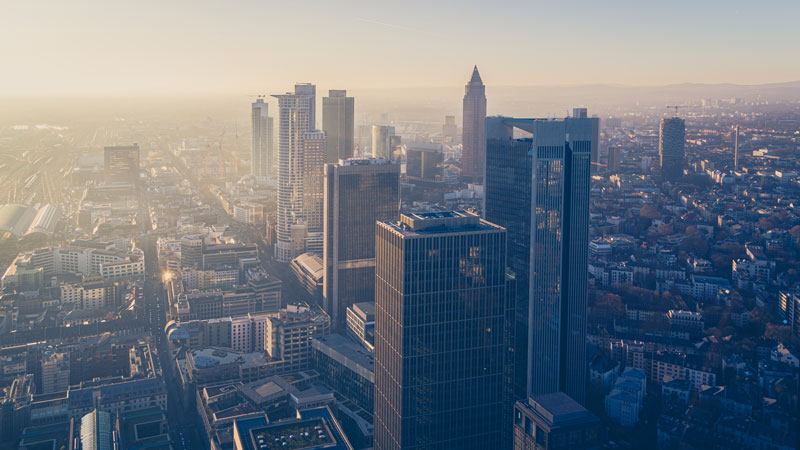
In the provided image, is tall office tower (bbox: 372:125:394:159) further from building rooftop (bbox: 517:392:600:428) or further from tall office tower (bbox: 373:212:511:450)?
building rooftop (bbox: 517:392:600:428)

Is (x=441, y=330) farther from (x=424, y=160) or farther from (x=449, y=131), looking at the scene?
(x=449, y=131)

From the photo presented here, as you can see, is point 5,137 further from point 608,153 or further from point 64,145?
point 608,153

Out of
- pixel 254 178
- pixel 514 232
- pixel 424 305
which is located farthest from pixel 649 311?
pixel 254 178

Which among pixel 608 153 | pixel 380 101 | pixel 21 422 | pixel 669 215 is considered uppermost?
pixel 380 101

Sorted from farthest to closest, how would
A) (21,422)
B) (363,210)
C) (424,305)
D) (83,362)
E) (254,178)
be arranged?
(254,178) < (363,210) < (83,362) < (21,422) < (424,305)

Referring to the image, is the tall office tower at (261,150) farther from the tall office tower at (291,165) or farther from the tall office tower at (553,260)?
the tall office tower at (553,260)

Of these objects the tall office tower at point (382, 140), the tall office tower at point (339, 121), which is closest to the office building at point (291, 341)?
the tall office tower at point (339, 121)

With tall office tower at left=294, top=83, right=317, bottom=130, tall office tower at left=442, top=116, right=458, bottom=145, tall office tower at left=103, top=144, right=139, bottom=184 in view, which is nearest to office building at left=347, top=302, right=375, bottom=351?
tall office tower at left=294, top=83, right=317, bottom=130
